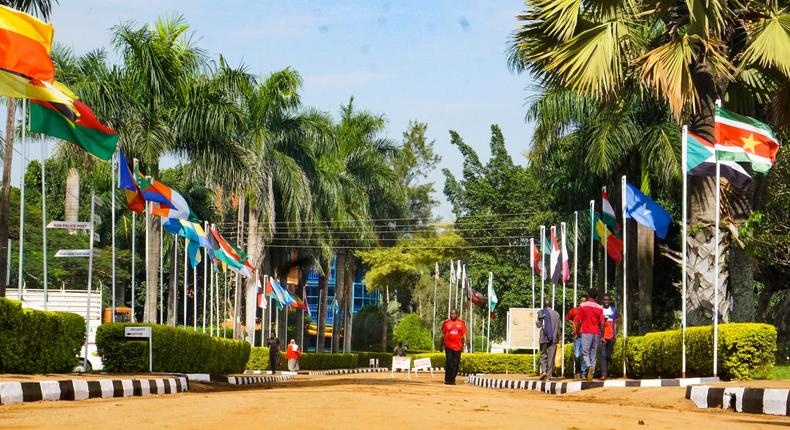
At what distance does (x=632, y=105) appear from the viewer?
42.2m

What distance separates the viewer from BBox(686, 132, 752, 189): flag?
19109 millimetres

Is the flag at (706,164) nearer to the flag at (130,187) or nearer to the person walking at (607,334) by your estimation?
the person walking at (607,334)

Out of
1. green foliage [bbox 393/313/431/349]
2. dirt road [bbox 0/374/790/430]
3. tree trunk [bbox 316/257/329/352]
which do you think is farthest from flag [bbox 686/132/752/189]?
green foliage [bbox 393/313/431/349]

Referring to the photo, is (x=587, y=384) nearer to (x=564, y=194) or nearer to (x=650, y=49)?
(x=650, y=49)

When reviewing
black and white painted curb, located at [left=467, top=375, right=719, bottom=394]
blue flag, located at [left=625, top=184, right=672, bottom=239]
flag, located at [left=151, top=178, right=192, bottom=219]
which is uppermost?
flag, located at [left=151, top=178, right=192, bottom=219]

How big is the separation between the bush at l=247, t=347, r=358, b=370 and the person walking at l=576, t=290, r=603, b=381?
3116 cm

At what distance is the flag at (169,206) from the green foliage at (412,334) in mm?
52680

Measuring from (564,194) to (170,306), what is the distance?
17.4m

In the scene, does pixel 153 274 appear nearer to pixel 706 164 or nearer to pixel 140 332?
pixel 140 332

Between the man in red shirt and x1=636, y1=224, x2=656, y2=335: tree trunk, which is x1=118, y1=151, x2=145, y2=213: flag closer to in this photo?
the man in red shirt

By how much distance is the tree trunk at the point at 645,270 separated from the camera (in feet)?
133

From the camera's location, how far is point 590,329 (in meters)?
20.7

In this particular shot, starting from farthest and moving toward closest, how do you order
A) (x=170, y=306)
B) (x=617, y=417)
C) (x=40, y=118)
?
(x=170, y=306)
(x=40, y=118)
(x=617, y=417)

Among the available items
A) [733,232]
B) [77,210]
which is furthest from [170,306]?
[733,232]
